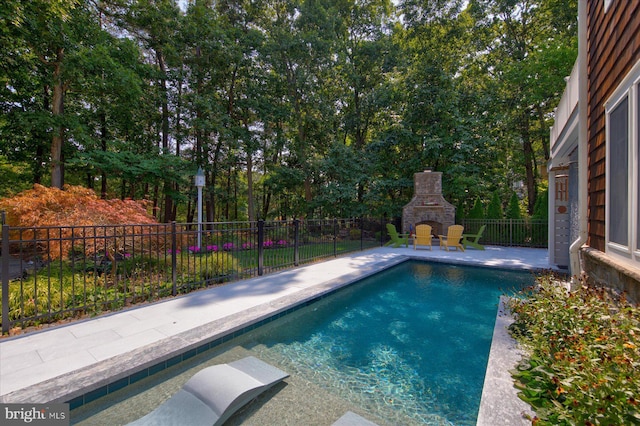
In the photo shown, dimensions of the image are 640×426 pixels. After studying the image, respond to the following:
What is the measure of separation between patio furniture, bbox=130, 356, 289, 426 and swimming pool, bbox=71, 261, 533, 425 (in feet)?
0.40

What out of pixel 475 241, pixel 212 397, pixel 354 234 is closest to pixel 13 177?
pixel 354 234

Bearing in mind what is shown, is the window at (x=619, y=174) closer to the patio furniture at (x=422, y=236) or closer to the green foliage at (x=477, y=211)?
the patio furniture at (x=422, y=236)

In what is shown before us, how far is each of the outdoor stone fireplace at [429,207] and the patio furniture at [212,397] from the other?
446 inches

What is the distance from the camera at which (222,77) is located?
14328 mm

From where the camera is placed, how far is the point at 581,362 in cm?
177

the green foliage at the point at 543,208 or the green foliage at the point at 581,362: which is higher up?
the green foliage at the point at 543,208

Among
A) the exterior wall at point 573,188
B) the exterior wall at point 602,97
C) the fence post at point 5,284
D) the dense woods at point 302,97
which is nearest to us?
the exterior wall at point 602,97

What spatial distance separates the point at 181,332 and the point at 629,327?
403 cm

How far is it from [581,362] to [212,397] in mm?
2587

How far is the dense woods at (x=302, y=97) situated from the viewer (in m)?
11.0

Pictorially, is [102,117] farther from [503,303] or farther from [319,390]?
[503,303]

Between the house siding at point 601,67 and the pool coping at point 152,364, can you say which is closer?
the pool coping at point 152,364

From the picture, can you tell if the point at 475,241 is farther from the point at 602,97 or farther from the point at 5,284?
the point at 5,284

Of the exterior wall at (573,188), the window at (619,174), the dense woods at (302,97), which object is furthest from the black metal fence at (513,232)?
the window at (619,174)
